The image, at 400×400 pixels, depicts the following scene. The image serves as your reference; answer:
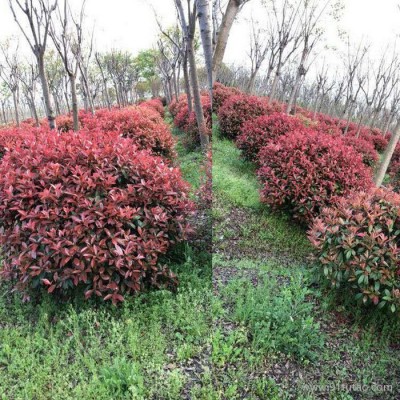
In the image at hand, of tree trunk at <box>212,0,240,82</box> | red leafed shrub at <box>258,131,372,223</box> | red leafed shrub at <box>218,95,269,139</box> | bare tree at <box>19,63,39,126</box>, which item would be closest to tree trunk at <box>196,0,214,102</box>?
tree trunk at <box>212,0,240,82</box>

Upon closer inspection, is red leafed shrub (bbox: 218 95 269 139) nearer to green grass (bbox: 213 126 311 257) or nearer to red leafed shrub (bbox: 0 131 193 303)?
green grass (bbox: 213 126 311 257)

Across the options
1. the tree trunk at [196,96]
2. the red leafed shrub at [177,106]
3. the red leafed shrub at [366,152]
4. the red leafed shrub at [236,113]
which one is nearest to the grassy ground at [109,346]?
the tree trunk at [196,96]

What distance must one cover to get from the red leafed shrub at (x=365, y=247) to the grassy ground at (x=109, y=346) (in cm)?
115

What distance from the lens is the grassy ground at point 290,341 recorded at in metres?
2.33

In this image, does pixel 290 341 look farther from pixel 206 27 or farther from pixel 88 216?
pixel 206 27

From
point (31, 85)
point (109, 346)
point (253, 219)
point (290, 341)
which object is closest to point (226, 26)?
point (290, 341)

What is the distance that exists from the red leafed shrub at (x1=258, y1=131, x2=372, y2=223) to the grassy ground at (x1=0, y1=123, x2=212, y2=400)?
1.92m

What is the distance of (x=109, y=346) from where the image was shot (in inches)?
99.2

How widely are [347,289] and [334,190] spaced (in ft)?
6.08

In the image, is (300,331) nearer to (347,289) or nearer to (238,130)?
(347,289)

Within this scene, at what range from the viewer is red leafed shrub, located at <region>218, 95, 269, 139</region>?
873 cm

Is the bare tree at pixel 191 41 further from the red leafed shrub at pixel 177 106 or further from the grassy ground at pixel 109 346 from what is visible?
the red leafed shrub at pixel 177 106

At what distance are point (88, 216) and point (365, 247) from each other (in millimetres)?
2313

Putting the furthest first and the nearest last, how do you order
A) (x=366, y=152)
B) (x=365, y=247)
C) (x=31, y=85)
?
(x=31, y=85)
(x=366, y=152)
(x=365, y=247)
